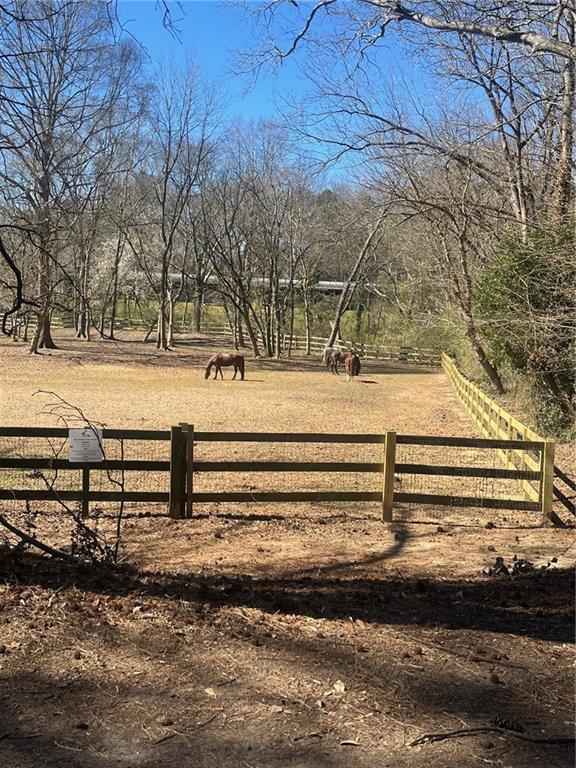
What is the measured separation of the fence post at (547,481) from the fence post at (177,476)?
13.9 ft

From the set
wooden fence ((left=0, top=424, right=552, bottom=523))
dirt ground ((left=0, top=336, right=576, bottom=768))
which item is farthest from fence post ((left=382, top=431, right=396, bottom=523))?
dirt ground ((left=0, top=336, right=576, bottom=768))

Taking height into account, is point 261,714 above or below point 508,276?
below

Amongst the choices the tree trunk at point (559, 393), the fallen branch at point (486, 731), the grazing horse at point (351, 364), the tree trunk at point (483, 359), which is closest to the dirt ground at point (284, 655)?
the fallen branch at point (486, 731)

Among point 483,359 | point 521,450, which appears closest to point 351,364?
point 483,359

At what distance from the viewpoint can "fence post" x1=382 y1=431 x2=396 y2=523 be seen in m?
7.91

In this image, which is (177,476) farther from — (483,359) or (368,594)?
(483,359)

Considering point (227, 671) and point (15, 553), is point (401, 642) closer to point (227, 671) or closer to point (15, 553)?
point (227, 671)

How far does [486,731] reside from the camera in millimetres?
2777

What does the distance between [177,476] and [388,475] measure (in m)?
2.46

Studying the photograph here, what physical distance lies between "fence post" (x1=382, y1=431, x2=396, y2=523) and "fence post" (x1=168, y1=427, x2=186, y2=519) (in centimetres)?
234

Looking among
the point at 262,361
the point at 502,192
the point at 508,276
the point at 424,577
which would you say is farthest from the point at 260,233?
the point at 424,577

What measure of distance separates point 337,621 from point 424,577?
169cm

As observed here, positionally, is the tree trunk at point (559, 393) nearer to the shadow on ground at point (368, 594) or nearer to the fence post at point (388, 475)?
the fence post at point (388, 475)

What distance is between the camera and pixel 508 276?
1340 centimetres
